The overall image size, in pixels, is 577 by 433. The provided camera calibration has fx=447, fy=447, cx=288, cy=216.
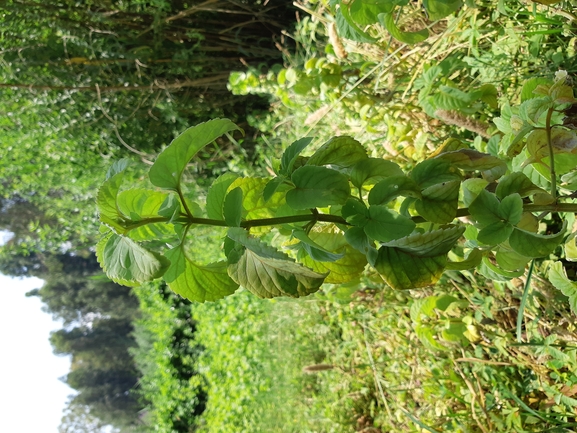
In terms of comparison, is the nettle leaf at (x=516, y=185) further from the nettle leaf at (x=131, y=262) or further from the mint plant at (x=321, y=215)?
the nettle leaf at (x=131, y=262)

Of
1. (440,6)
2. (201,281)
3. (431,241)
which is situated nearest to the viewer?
(431,241)

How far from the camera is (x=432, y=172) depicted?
44 centimetres

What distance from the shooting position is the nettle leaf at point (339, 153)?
0.46m

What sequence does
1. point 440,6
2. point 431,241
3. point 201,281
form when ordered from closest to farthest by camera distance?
point 431,241, point 201,281, point 440,6

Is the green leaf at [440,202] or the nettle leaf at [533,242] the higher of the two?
the green leaf at [440,202]

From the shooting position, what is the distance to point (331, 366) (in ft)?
6.66

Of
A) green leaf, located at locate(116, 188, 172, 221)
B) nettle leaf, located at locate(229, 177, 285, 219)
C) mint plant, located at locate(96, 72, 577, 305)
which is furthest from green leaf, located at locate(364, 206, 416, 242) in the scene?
green leaf, located at locate(116, 188, 172, 221)

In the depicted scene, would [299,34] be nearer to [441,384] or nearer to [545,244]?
[441,384]

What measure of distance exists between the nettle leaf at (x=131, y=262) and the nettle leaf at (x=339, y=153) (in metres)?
0.18

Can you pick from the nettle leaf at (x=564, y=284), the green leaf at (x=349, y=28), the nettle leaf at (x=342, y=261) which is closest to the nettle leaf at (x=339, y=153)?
the nettle leaf at (x=342, y=261)

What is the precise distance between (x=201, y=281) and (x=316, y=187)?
0.17m

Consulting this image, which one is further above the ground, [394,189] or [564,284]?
[394,189]

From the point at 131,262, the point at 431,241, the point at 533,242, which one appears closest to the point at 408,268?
the point at 431,241

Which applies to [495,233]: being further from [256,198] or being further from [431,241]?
[256,198]
